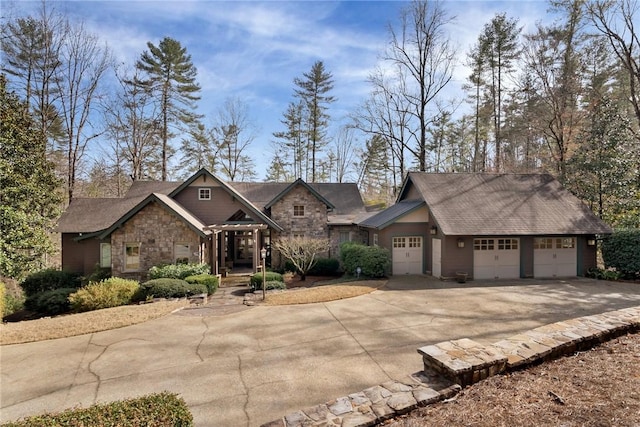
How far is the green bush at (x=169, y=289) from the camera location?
1088 cm

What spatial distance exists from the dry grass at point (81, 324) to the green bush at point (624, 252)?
60.4 ft

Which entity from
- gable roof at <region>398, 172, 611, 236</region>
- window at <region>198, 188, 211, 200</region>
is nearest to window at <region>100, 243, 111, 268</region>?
window at <region>198, 188, 211, 200</region>

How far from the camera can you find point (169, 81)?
25.0 meters

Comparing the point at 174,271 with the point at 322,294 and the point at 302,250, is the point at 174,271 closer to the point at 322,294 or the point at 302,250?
the point at 322,294

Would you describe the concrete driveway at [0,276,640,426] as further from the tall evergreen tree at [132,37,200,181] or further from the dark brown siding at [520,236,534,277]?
the tall evergreen tree at [132,37,200,181]

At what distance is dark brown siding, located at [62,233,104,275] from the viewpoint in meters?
15.7

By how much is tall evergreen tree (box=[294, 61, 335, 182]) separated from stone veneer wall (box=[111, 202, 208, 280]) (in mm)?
18243

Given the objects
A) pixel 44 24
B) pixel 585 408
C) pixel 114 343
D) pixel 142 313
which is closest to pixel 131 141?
pixel 44 24

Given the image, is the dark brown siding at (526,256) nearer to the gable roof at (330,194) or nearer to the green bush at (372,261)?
the green bush at (372,261)

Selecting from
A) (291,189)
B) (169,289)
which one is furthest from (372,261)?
(169,289)

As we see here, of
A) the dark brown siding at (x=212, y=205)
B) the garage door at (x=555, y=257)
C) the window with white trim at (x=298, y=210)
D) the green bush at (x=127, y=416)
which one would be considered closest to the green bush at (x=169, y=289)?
the dark brown siding at (x=212, y=205)

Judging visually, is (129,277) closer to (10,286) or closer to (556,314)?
(10,286)

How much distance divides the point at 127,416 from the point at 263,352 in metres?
3.37

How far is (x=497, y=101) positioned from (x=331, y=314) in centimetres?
2420
